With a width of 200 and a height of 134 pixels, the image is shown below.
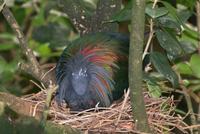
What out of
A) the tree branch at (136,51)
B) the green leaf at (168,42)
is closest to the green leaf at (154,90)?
the green leaf at (168,42)

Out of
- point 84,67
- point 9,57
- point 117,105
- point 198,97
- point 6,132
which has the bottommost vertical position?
point 9,57

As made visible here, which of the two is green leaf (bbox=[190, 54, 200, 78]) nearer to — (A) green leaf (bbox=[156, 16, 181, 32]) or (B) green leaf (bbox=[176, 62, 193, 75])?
(B) green leaf (bbox=[176, 62, 193, 75])

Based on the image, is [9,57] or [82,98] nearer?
[82,98]

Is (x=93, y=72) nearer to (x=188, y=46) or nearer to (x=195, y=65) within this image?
(x=195, y=65)

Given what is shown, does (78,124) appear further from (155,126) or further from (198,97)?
(198,97)

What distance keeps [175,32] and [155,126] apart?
453 mm

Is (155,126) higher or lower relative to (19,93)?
higher

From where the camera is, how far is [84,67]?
9.00 ft

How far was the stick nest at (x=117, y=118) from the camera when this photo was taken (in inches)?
96.7

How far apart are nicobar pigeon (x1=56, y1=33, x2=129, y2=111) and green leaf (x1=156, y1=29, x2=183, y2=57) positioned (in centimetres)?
28

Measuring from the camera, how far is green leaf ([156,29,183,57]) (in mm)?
2514

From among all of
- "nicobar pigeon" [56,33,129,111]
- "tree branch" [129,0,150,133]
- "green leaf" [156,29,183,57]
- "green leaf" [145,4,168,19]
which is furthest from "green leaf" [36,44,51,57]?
"tree branch" [129,0,150,133]

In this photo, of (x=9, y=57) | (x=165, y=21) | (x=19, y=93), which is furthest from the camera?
(x=9, y=57)

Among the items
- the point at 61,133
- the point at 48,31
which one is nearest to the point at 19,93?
the point at 48,31
